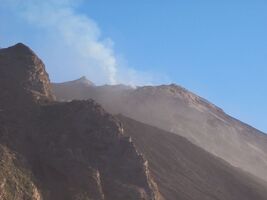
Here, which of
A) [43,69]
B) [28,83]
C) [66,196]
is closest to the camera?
[66,196]

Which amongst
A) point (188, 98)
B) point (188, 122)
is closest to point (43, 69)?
point (188, 122)

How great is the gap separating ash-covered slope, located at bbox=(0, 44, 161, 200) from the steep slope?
10960mm

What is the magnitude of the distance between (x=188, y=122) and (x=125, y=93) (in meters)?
14.4

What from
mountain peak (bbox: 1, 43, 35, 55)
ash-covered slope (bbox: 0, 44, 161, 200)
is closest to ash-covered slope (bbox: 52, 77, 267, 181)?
mountain peak (bbox: 1, 43, 35, 55)

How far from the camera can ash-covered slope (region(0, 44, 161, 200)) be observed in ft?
126

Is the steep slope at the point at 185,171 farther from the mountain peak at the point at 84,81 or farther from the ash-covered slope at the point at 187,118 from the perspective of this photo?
the mountain peak at the point at 84,81

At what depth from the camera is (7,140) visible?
1606 inches

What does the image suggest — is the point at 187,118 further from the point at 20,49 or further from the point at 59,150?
the point at 59,150

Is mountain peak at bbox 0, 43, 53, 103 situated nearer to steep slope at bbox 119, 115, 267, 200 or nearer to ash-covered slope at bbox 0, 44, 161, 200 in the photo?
ash-covered slope at bbox 0, 44, 161, 200

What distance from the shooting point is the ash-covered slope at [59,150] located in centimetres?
3828

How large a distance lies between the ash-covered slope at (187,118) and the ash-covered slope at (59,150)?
53788 millimetres

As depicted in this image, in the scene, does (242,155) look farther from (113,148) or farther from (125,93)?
(113,148)

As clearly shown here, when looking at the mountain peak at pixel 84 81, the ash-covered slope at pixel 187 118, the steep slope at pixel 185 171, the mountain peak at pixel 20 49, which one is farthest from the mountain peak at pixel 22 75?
the mountain peak at pixel 84 81

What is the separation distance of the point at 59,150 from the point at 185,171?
25.5 m
